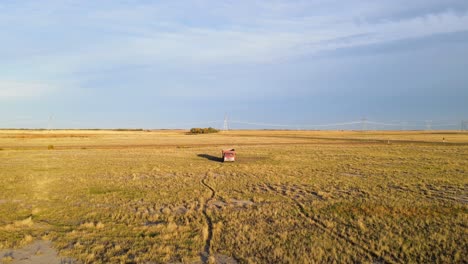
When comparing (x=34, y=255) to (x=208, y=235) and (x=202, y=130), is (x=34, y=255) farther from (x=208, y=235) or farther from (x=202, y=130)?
(x=202, y=130)

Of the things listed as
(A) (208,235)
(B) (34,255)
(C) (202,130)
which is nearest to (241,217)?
(A) (208,235)

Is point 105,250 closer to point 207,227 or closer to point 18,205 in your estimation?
point 207,227

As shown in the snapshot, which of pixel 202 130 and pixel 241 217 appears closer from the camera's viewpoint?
pixel 241 217

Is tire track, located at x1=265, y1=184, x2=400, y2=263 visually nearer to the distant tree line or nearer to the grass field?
the grass field

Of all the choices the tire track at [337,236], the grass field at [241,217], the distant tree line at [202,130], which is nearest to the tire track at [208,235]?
the grass field at [241,217]

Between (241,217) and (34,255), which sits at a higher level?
(241,217)

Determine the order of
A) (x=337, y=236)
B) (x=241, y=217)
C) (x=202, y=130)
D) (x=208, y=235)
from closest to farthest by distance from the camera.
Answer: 1. (x=337, y=236)
2. (x=208, y=235)
3. (x=241, y=217)
4. (x=202, y=130)

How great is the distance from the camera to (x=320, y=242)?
9.08 m

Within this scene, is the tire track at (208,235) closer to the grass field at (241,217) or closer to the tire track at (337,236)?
the grass field at (241,217)

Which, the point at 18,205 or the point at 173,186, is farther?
the point at 173,186

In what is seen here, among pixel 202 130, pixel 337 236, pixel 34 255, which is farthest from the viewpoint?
pixel 202 130

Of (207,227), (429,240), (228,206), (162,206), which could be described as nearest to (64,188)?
(162,206)

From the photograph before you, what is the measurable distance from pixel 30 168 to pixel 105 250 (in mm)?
19903

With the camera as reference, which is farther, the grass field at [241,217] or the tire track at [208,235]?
the grass field at [241,217]
